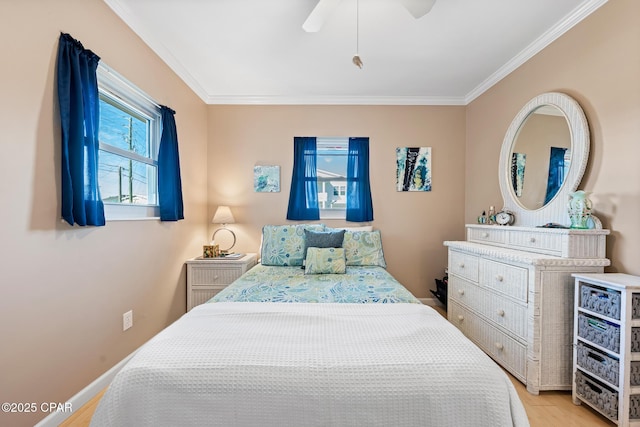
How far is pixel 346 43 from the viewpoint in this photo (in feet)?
7.57

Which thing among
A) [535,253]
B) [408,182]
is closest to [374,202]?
[408,182]

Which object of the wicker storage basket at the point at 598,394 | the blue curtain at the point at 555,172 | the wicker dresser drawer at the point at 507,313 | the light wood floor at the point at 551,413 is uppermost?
the blue curtain at the point at 555,172

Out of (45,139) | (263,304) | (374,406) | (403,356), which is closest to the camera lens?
(374,406)

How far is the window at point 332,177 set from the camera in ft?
11.3

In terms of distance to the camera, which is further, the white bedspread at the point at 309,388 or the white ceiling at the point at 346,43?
the white ceiling at the point at 346,43

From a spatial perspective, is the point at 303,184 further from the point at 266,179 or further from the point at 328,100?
the point at 328,100

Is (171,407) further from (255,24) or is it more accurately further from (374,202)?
(374,202)

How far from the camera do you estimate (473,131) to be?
3.28m

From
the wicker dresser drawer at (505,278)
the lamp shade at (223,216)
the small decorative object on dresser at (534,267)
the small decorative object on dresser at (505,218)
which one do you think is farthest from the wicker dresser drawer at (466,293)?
the lamp shade at (223,216)

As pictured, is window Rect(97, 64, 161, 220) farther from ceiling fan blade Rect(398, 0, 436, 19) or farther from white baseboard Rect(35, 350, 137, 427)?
ceiling fan blade Rect(398, 0, 436, 19)

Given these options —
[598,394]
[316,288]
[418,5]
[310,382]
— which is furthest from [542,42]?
[310,382]

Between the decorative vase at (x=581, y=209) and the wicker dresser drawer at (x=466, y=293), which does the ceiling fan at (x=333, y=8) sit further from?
the wicker dresser drawer at (x=466, y=293)

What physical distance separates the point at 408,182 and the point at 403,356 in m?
2.63

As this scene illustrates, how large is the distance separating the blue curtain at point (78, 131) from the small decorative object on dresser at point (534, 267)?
2709 mm
